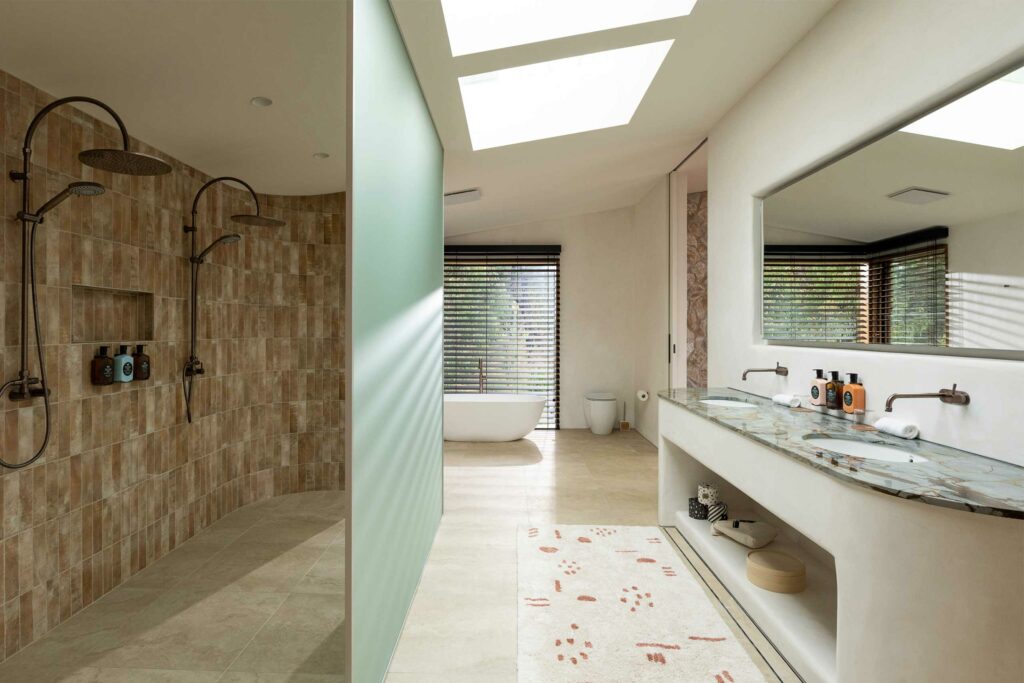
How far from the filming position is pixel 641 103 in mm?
3045

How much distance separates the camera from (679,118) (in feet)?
11.0

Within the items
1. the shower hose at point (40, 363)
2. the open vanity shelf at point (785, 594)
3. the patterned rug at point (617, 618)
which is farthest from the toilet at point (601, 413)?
the shower hose at point (40, 363)

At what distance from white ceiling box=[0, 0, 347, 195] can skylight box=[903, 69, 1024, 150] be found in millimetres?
1983

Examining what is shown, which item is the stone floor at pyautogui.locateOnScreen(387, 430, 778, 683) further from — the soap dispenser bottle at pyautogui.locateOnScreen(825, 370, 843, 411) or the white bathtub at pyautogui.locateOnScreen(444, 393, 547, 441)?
the soap dispenser bottle at pyautogui.locateOnScreen(825, 370, 843, 411)

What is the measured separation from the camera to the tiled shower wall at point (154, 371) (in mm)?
1983

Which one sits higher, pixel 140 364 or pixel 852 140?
pixel 852 140

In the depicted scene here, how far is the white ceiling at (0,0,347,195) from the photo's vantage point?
1638 mm

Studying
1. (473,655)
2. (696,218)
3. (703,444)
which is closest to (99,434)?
(473,655)

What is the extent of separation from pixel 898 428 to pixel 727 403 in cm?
98

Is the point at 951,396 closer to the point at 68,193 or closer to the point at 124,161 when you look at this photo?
the point at 124,161

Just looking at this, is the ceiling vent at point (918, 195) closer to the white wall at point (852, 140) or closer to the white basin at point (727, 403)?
the white wall at point (852, 140)

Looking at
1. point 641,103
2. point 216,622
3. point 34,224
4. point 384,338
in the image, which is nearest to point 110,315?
point 34,224

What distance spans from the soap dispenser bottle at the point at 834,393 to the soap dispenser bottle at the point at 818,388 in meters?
0.02

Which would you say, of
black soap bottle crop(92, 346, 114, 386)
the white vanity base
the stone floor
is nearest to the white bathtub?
the stone floor
